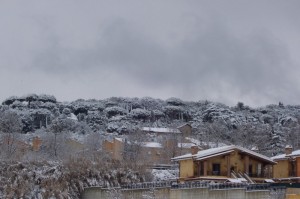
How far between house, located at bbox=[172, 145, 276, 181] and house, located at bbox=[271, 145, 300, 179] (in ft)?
5.48

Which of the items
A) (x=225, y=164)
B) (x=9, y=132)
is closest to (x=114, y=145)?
(x=9, y=132)

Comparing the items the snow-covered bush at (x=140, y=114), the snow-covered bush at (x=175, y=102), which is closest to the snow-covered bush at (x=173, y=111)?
the snow-covered bush at (x=175, y=102)

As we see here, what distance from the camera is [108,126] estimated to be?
85000mm

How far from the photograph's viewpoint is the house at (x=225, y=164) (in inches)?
1414

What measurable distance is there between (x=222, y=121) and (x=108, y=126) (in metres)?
18.1

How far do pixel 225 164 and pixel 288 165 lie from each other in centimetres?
540

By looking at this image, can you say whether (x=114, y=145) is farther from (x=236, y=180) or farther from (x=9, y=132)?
(x=236, y=180)

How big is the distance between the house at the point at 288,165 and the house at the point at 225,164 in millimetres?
1670

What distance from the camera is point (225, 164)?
1432 inches

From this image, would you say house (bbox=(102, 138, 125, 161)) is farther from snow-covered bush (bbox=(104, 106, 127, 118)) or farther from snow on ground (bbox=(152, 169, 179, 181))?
snow-covered bush (bbox=(104, 106, 127, 118))

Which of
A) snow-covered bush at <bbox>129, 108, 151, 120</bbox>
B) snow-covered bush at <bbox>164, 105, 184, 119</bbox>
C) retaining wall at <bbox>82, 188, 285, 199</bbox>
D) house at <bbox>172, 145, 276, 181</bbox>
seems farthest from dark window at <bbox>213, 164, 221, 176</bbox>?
snow-covered bush at <bbox>164, 105, 184, 119</bbox>

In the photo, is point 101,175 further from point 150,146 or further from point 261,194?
point 150,146

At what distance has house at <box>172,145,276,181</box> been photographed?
118 ft

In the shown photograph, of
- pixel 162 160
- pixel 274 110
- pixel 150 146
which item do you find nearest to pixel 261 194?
pixel 162 160
